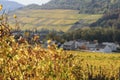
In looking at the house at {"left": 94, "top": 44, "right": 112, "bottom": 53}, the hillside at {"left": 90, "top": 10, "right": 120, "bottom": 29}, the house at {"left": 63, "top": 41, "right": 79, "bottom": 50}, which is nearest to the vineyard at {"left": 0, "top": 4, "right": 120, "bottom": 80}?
the house at {"left": 94, "top": 44, "right": 112, "bottom": 53}

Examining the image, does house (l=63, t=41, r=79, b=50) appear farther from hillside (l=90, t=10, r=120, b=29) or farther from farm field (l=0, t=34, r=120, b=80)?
farm field (l=0, t=34, r=120, b=80)

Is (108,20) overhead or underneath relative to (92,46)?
underneath

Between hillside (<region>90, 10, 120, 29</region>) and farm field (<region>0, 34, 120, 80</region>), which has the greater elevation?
farm field (<region>0, 34, 120, 80</region>)

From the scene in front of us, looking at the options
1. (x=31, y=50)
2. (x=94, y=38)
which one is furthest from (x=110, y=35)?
(x=31, y=50)

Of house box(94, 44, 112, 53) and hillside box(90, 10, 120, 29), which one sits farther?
hillside box(90, 10, 120, 29)

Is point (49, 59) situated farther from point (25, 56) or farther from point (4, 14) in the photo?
point (4, 14)

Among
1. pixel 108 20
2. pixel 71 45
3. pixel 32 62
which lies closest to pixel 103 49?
pixel 71 45

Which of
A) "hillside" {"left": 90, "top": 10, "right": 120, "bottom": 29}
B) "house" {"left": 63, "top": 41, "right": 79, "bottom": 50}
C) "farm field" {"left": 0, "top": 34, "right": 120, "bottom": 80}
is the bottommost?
"hillside" {"left": 90, "top": 10, "right": 120, "bottom": 29}

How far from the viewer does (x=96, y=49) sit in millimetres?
114188

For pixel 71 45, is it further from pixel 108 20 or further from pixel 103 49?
pixel 108 20

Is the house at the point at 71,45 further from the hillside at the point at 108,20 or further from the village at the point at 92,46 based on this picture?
the hillside at the point at 108,20

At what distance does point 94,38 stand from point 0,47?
408ft

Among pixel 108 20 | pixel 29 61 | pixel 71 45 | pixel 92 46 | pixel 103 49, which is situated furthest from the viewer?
pixel 108 20

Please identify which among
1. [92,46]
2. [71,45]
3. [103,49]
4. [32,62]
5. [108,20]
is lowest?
[108,20]
